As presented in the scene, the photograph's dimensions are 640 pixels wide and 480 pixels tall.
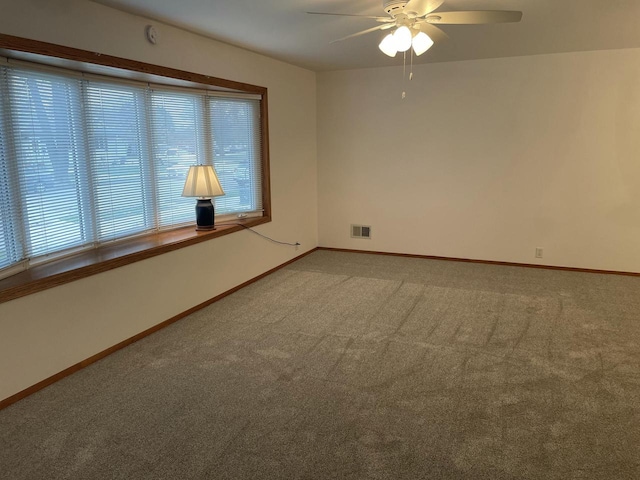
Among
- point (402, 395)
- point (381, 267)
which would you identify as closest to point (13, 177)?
point (402, 395)

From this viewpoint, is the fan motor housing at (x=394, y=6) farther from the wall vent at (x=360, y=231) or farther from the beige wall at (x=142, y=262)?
the wall vent at (x=360, y=231)

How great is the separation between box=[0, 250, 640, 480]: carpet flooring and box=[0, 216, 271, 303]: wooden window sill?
0.62 meters

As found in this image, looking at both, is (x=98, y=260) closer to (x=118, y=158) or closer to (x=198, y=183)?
(x=118, y=158)

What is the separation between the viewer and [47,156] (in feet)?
9.67

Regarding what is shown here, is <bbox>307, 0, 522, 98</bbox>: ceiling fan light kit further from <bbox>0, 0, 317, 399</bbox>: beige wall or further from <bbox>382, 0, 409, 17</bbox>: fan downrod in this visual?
<bbox>0, 0, 317, 399</bbox>: beige wall

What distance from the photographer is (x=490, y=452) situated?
216 centimetres

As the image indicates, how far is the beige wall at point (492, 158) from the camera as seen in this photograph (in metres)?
4.77

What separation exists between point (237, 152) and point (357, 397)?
2.95 metres

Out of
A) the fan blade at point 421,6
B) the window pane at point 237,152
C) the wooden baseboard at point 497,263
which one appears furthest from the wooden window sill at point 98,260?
the fan blade at point 421,6

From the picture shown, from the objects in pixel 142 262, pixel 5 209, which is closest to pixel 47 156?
pixel 5 209

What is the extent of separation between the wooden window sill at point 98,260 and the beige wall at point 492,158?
226 cm

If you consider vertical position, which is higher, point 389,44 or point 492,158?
point 389,44

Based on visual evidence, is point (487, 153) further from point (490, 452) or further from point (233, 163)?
point (490, 452)

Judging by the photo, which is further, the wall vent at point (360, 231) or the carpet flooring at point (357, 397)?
the wall vent at point (360, 231)
